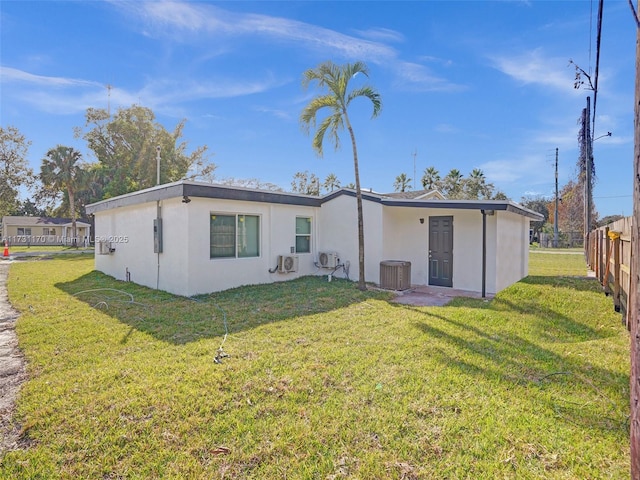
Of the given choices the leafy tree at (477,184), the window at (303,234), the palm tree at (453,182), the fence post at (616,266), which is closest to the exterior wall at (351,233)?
the window at (303,234)

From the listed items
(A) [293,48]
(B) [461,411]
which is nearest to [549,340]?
(B) [461,411]

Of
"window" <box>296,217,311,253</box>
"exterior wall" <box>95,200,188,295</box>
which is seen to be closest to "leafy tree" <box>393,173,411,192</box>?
"window" <box>296,217,311,253</box>

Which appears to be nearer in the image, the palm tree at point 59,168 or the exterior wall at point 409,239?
the exterior wall at point 409,239

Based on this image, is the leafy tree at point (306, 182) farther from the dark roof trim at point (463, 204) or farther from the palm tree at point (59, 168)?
the dark roof trim at point (463, 204)

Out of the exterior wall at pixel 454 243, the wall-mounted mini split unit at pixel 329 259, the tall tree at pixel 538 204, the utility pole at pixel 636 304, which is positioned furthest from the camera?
the tall tree at pixel 538 204

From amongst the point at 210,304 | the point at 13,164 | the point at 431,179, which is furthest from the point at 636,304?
the point at 13,164

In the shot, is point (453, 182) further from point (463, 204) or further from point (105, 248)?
point (105, 248)

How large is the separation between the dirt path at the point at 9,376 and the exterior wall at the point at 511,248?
9.93 meters

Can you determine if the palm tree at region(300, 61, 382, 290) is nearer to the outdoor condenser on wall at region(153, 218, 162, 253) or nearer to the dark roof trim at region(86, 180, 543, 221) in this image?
the dark roof trim at region(86, 180, 543, 221)

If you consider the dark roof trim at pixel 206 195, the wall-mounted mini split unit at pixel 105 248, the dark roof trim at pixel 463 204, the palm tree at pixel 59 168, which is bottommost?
the wall-mounted mini split unit at pixel 105 248

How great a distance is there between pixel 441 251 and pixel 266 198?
5.48 metres

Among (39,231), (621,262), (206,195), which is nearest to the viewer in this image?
(621,262)

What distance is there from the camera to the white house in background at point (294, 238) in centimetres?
872

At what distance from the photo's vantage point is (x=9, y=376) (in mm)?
3986
